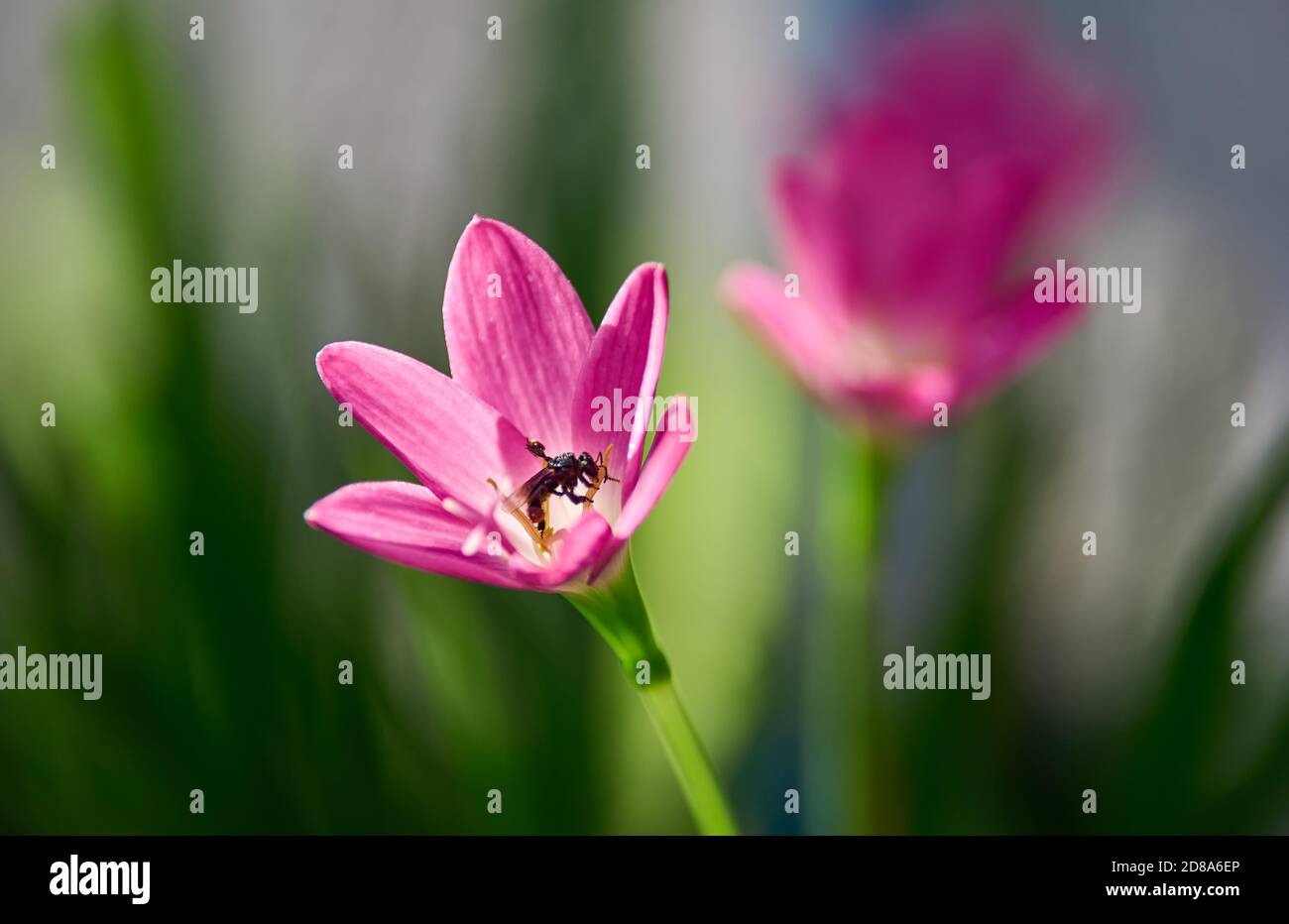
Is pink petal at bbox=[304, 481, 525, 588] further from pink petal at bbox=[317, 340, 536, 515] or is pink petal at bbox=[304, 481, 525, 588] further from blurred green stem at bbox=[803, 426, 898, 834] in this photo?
blurred green stem at bbox=[803, 426, 898, 834]

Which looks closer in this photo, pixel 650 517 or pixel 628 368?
pixel 628 368

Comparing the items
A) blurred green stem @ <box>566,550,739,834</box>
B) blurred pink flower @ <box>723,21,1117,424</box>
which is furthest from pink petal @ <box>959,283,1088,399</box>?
blurred green stem @ <box>566,550,739,834</box>

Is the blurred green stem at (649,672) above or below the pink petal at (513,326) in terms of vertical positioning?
below

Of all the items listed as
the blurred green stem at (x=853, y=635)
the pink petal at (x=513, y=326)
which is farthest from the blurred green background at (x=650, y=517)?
the pink petal at (x=513, y=326)

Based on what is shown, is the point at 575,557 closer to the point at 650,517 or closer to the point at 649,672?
the point at 649,672

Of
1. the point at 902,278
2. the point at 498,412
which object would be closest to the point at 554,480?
the point at 498,412

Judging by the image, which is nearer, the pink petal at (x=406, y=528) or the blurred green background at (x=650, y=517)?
the pink petal at (x=406, y=528)

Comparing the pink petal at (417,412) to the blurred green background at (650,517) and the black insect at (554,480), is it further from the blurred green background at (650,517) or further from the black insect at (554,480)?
the blurred green background at (650,517)
